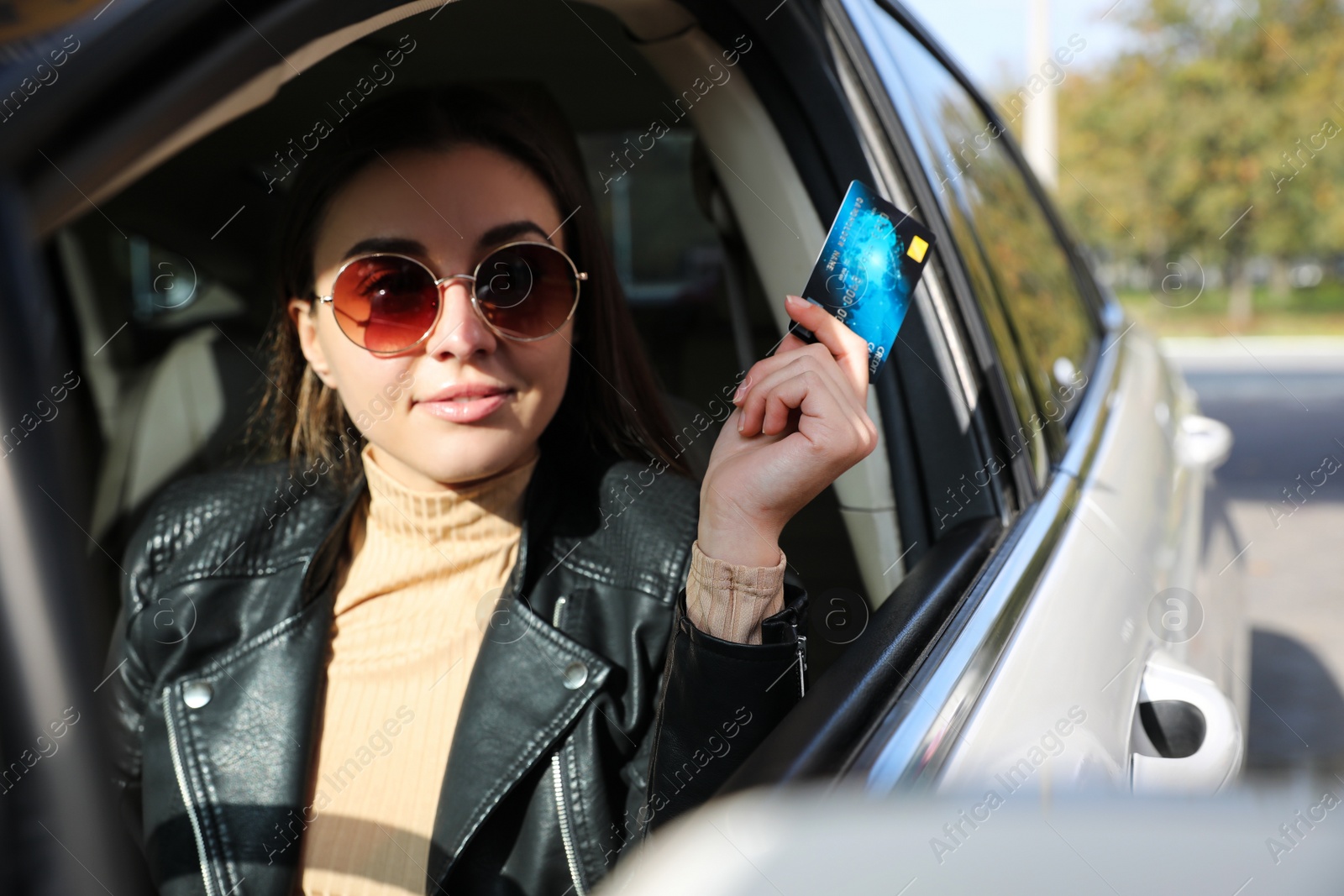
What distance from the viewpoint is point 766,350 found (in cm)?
278

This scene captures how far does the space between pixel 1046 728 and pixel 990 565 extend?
0.31 m

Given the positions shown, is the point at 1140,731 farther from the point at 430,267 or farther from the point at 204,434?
the point at 204,434

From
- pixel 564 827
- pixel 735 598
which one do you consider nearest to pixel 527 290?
pixel 735 598

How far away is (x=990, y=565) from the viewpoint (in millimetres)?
1583

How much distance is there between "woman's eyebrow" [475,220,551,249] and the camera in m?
1.65

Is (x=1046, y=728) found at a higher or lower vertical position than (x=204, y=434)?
lower

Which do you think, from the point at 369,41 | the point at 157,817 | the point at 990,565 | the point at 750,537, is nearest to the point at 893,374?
the point at 990,565

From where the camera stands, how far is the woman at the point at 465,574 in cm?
140

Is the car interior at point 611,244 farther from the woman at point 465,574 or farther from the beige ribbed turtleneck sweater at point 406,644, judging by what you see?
the beige ribbed turtleneck sweater at point 406,644

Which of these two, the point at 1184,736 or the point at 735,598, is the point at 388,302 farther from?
the point at 1184,736

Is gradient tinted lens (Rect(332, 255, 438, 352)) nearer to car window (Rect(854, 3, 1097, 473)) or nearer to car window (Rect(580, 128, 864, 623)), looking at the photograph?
car window (Rect(580, 128, 864, 623))

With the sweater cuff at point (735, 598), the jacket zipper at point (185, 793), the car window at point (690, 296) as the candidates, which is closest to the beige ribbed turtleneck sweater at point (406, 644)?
the sweater cuff at point (735, 598)

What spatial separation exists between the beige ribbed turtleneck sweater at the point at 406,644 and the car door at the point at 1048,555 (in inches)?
11.9

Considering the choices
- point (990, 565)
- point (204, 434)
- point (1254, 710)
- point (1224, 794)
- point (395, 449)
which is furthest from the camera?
point (1254, 710)
